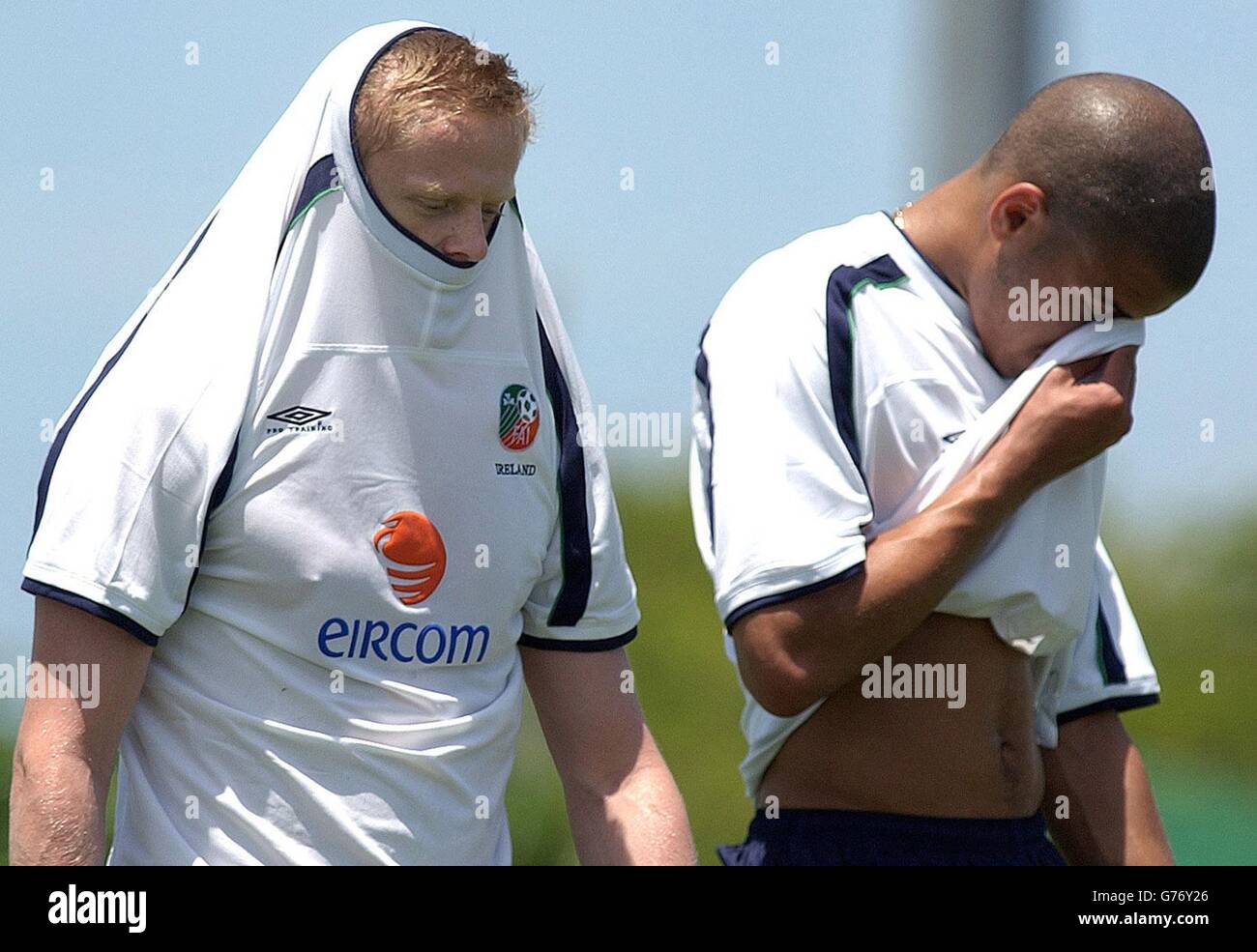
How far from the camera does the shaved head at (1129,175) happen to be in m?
3.06

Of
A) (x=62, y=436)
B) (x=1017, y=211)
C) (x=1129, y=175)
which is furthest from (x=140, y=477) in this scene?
(x=1129, y=175)

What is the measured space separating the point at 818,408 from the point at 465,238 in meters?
0.76

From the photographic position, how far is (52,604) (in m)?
2.58

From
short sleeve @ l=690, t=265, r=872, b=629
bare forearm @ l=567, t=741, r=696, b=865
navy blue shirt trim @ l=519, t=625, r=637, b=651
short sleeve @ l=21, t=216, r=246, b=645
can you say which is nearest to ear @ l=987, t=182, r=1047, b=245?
short sleeve @ l=690, t=265, r=872, b=629

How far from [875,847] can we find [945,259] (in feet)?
4.02

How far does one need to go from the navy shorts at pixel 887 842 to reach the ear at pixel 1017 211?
1195 millimetres

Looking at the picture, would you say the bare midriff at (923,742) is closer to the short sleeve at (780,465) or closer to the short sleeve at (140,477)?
the short sleeve at (780,465)

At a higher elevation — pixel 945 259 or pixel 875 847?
pixel 945 259

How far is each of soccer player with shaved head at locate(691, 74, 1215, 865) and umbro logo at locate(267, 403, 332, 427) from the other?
80 centimetres

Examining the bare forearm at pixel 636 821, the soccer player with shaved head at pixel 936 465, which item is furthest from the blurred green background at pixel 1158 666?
the soccer player with shaved head at pixel 936 465

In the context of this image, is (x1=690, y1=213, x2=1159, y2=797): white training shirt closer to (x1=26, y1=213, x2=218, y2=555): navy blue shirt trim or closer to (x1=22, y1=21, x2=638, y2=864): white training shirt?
(x1=22, y1=21, x2=638, y2=864): white training shirt

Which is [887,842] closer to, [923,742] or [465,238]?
[923,742]
